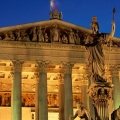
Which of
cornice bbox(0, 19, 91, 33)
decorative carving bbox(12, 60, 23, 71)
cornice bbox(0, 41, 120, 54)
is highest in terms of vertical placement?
cornice bbox(0, 19, 91, 33)

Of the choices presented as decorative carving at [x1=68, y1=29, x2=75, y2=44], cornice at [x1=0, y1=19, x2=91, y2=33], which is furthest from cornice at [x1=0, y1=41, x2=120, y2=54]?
cornice at [x1=0, y1=19, x2=91, y2=33]

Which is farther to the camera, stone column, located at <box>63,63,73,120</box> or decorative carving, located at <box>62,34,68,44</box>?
decorative carving, located at <box>62,34,68,44</box>

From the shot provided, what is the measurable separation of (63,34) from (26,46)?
453cm

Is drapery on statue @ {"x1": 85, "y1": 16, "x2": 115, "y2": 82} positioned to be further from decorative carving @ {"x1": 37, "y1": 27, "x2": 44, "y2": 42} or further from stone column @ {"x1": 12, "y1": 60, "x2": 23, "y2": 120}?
decorative carving @ {"x1": 37, "y1": 27, "x2": 44, "y2": 42}

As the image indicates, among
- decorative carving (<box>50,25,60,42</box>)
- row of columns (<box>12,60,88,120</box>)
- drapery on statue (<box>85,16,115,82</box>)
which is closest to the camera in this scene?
drapery on statue (<box>85,16,115,82</box>)

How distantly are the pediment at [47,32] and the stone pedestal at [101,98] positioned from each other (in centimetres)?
2595

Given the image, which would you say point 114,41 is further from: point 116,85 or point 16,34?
point 16,34

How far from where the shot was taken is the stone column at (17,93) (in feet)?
124

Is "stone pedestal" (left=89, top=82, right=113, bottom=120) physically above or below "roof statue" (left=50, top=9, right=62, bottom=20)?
below

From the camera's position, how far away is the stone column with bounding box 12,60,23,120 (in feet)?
124

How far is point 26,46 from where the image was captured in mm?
40719

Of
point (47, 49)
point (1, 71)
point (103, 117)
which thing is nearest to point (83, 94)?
point (47, 49)

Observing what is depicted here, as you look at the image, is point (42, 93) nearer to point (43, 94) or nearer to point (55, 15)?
point (43, 94)

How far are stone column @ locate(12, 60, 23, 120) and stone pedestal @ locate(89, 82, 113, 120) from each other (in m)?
23.2
